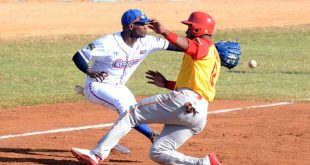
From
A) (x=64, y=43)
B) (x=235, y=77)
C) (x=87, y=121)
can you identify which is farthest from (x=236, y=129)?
(x=64, y=43)

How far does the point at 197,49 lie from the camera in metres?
8.36

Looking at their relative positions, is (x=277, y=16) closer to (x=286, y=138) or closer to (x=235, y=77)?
(x=235, y=77)

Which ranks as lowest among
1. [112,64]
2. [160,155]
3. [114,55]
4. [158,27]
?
[160,155]

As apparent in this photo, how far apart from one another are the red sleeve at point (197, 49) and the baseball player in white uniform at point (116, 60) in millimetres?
1540

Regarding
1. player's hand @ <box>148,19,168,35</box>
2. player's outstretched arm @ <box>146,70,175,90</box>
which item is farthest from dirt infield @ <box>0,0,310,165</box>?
player's hand @ <box>148,19,168,35</box>

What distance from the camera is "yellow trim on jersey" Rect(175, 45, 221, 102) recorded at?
8.49 m

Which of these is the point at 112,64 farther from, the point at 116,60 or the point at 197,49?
the point at 197,49

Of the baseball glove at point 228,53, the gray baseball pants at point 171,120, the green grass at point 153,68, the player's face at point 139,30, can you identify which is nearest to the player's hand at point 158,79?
the gray baseball pants at point 171,120

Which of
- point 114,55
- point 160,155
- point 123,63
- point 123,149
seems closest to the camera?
point 160,155

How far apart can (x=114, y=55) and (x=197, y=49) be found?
2.10m

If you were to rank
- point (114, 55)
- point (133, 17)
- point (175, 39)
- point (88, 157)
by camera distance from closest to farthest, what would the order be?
point (175, 39)
point (88, 157)
point (133, 17)
point (114, 55)

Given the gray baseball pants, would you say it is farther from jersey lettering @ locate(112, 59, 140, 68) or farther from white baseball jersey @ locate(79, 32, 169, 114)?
jersey lettering @ locate(112, 59, 140, 68)

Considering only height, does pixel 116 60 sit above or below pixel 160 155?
above

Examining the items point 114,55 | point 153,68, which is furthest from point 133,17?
point 153,68
